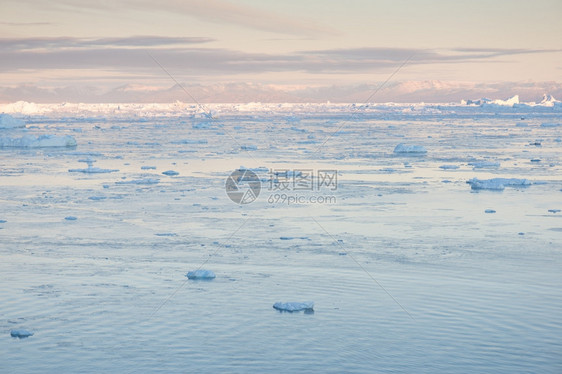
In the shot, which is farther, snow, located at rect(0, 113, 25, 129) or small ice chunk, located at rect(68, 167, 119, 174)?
snow, located at rect(0, 113, 25, 129)

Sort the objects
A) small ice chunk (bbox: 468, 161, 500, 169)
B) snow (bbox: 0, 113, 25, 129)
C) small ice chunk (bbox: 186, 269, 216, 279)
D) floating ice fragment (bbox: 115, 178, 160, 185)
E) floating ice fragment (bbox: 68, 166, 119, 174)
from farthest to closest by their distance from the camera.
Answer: snow (bbox: 0, 113, 25, 129) → small ice chunk (bbox: 468, 161, 500, 169) → floating ice fragment (bbox: 68, 166, 119, 174) → floating ice fragment (bbox: 115, 178, 160, 185) → small ice chunk (bbox: 186, 269, 216, 279)

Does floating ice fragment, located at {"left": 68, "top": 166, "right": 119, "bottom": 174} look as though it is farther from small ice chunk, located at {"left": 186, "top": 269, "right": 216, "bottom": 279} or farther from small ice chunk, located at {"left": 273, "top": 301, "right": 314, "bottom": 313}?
small ice chunk, located at {"left": 273, "top": 301, "right": 314, "bottom": 313}

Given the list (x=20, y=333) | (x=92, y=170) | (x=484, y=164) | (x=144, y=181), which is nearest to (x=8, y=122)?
(x=92, y=170)

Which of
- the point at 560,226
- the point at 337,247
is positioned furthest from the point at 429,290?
the point at 560,226

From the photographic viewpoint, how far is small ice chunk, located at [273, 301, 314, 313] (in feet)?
30.2

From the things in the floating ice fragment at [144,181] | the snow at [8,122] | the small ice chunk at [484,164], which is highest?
the snow at [8,122]

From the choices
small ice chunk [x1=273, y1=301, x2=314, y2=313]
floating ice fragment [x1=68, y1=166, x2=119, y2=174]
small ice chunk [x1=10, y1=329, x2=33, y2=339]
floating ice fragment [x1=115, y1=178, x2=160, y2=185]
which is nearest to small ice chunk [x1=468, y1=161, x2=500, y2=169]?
floating ice fragment [x1=115, y1=178, x2=160, y2=185]

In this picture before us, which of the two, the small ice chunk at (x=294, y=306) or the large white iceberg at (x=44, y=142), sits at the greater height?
the large white iceberg at (x=44, y=142)

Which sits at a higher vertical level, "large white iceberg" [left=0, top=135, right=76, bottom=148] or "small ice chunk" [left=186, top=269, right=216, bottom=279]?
"large white iceberg" [left=0, top=135, right=76, bottom=148]

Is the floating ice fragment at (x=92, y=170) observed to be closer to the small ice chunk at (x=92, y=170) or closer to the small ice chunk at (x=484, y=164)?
the small ice chunk at (x=92, y=170)

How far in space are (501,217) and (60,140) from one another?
2686cm

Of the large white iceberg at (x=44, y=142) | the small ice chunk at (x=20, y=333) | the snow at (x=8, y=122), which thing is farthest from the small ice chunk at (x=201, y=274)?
the snow at (x=8, y=122)

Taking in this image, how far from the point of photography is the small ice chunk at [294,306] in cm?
922

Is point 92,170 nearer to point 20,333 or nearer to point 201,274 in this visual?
point 201,274
